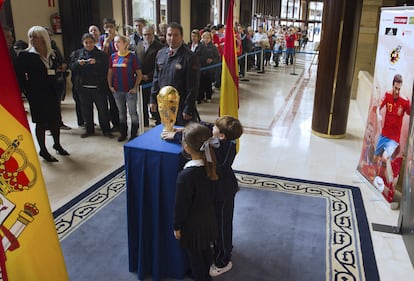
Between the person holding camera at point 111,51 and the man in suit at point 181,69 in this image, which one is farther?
the person holding camera at point 111,51

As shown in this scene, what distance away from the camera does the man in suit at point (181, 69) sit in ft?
11.7

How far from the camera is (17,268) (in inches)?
Result: 62.7

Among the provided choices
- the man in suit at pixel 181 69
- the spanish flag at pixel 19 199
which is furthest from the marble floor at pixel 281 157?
the spanish flag at pixel 19 199

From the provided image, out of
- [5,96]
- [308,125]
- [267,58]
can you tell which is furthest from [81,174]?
[267,58]

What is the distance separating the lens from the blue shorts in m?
3.60

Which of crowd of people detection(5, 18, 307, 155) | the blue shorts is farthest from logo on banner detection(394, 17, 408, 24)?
crowd of people detection(5, 18, 307, 155)

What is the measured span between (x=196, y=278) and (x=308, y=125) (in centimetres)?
458

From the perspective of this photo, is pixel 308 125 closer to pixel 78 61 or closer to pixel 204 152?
pixel 78 61

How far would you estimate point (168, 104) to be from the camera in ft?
8.16

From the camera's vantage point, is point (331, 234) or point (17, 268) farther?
point (331, 234)

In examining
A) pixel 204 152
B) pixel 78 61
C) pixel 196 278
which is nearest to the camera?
pixel 204 152

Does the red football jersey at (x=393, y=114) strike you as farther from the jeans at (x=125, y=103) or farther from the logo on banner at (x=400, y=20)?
the jeans at (x=125, y=103)

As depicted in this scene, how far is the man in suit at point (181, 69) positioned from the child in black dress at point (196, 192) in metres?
1.60

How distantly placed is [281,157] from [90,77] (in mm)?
2707
